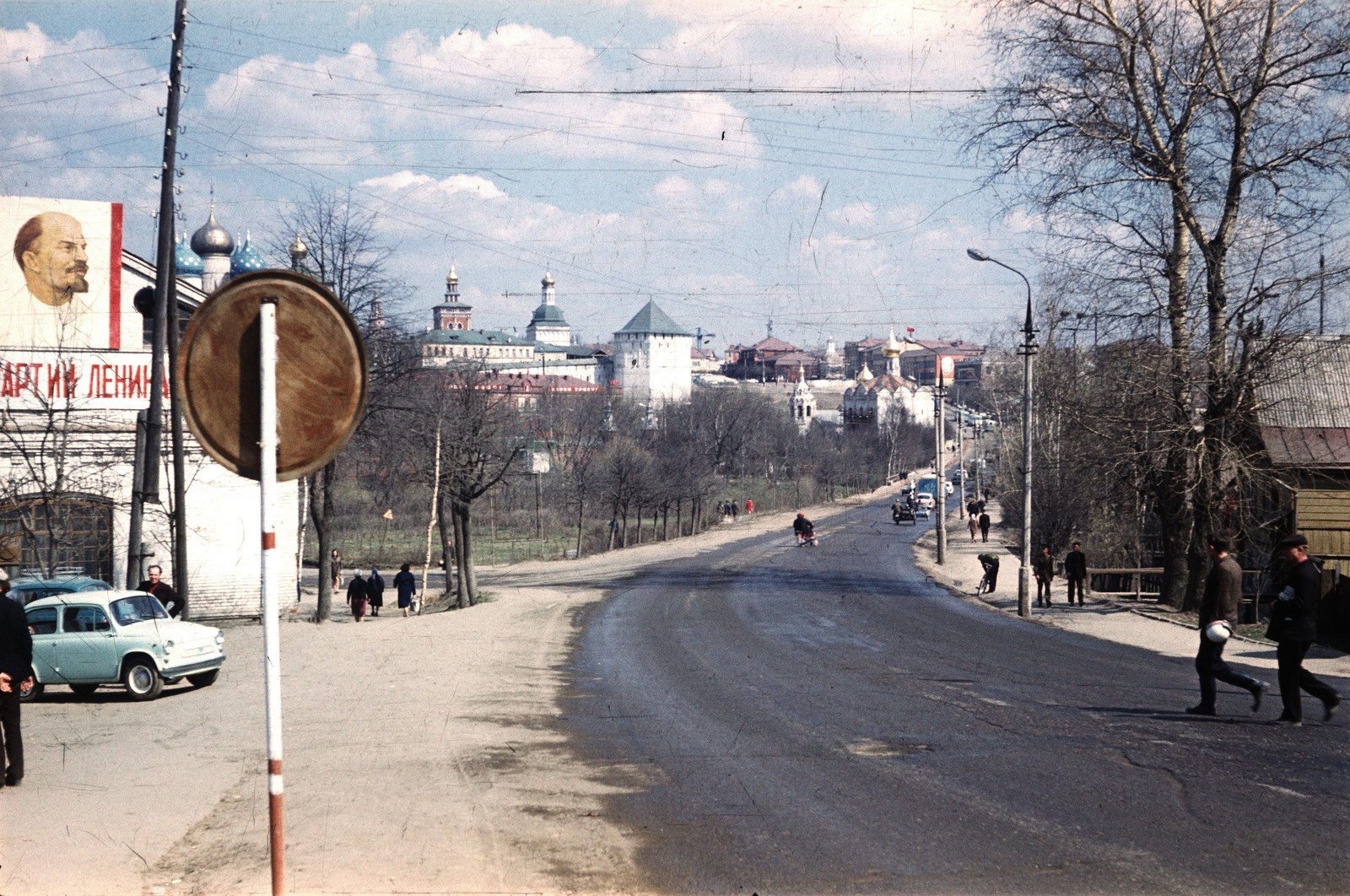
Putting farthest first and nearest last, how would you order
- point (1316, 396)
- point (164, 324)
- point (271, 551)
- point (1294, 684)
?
point (1316, 396) < point (164, 324) < point (1294, 684) < point (271, 551)

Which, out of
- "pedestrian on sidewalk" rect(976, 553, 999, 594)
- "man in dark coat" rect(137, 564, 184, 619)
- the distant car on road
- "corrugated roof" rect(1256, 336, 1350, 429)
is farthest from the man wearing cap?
"pedestrian on sidewalk" rect(976, 553, 999, 594)

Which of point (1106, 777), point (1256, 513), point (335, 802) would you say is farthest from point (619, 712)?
point (1256, 513)

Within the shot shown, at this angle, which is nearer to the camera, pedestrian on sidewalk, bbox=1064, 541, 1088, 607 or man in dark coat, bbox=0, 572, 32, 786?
man in dark coat, bbox=0, 572, 32, 786

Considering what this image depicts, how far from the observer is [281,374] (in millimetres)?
4695

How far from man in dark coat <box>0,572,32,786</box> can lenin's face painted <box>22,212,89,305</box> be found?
24.4 m

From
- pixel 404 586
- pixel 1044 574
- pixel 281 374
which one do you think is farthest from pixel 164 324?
pixel 1044 574

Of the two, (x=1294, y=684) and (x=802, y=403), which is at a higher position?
(x=802, y=403)

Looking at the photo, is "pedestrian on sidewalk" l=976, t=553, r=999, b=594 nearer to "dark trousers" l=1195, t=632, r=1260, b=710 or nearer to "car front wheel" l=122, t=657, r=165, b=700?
"dark trousers" l=1195, t=632, r=1260, b=710

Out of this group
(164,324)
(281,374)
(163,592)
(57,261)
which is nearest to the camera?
(281,374)

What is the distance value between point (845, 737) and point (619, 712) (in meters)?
2.87

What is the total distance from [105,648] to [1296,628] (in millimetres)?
13157

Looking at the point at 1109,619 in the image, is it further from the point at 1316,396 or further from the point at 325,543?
the point at 325,543

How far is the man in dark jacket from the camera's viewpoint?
1072cm

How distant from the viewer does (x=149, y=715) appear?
1295 centimetres
